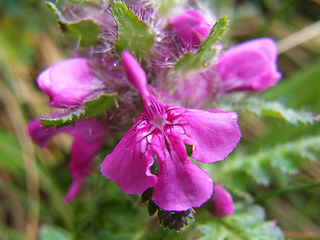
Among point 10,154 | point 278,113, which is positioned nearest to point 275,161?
point 278,113

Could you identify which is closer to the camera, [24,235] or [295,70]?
[24,235]

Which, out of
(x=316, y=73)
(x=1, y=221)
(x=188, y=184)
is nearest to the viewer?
(x=188, y=184)

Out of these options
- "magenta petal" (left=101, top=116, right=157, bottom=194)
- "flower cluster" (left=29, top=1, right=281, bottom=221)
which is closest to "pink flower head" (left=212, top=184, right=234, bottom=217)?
"flower cluster" (left=29, top=1, right=281, bottom=221)

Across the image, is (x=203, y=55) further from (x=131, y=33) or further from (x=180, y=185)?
(x=180, y=185)

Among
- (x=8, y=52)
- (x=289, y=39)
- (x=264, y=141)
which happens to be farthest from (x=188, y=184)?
(x=8, y=52)

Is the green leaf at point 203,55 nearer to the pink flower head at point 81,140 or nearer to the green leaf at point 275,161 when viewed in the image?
the pink flower head at point 81,140

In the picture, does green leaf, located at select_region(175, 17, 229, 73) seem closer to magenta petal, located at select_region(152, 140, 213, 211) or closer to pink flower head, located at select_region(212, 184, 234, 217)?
magenta petal, located at select_region(152, 140, 213, 211)

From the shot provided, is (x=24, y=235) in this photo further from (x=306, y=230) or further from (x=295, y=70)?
(x=295, y=70)
